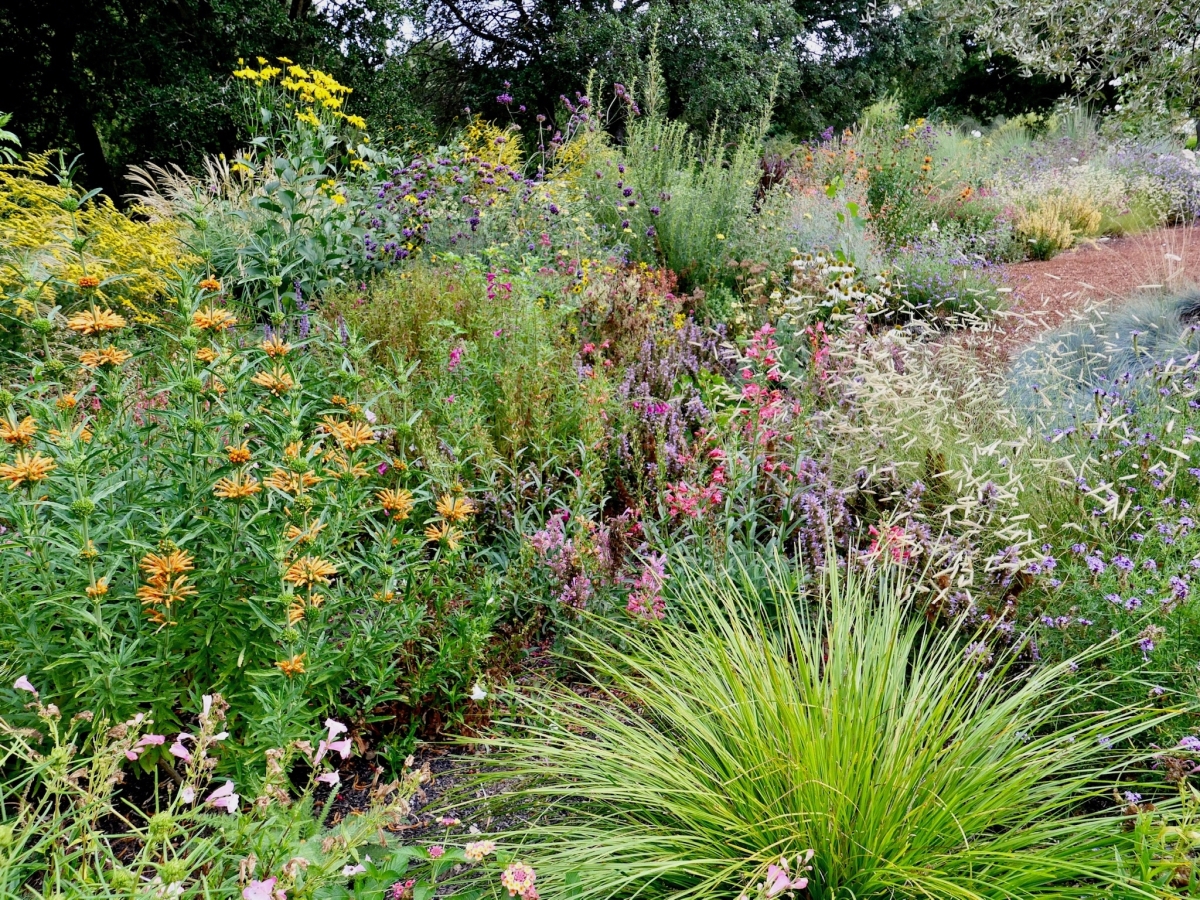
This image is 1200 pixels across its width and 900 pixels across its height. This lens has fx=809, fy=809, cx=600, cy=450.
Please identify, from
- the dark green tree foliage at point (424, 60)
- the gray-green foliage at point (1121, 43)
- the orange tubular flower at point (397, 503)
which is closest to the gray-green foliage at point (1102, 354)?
the gray-green foliage at point (1121, 43)

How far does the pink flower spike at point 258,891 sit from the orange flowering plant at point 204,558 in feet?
1.45

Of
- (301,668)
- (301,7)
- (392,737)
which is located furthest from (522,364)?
(301,7)

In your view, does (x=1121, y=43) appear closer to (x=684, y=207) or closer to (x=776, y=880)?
(x=684, y=207)

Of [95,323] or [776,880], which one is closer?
[776,880]

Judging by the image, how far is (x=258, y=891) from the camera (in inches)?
43.3

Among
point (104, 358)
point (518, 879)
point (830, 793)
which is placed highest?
Result: point (104, 358)

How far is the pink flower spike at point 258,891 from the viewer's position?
3.54ft

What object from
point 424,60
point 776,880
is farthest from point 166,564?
point 424,60

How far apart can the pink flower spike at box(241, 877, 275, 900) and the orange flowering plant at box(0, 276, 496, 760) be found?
443 millimetres

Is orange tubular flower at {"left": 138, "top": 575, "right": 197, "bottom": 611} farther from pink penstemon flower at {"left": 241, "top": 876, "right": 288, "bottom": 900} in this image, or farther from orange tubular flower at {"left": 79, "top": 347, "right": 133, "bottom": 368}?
pink penstemon flower at {"left": 241, "top": 876, "right": 288, "bottom": 900}

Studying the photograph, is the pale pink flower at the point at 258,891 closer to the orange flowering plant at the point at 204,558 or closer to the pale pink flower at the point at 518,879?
the pale pink flower at the point at 518,879

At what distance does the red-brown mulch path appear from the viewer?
490 cm

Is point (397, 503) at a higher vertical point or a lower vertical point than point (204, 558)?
higher

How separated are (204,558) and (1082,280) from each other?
740 cm
